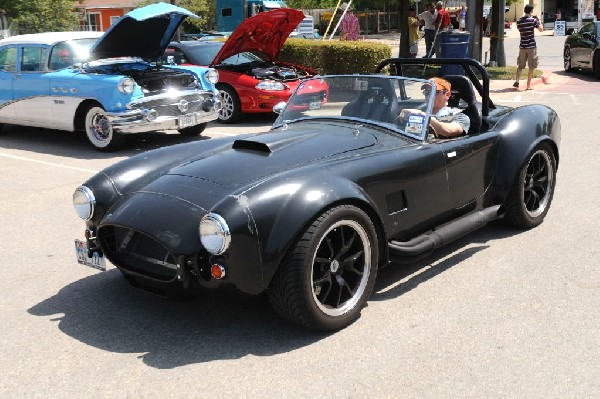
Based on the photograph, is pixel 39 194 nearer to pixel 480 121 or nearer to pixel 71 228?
pixel 71 228

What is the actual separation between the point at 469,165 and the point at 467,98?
757 mm

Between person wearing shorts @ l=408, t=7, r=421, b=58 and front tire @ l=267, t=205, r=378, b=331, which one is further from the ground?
person wearing shorts @ l=408, t=7, r=421, b=58

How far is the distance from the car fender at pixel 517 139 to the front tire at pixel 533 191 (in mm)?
67

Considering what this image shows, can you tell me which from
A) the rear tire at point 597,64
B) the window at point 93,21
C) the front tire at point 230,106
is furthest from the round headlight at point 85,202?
the window at point 93,21

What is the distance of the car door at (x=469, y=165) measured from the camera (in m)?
4.71

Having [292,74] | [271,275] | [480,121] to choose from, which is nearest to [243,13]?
[292,74]

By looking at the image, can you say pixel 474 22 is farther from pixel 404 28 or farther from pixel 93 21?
pixel 93 21

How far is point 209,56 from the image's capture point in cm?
1275

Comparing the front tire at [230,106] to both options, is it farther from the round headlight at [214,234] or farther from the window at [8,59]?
the round headlight at [214,234]

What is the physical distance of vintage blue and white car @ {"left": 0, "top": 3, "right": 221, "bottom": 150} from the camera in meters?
9.41

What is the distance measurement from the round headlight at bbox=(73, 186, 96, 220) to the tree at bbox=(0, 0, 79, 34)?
3148cm

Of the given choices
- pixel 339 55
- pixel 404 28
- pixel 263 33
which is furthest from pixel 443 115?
pixel 404 28

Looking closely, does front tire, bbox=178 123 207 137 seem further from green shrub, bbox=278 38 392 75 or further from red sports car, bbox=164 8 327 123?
green shrub, bbox=278 38 392 75

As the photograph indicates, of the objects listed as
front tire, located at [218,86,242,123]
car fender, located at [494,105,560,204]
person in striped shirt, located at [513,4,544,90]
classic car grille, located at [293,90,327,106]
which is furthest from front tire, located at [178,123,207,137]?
person in striped shirt, located at [513,4,544,90]
